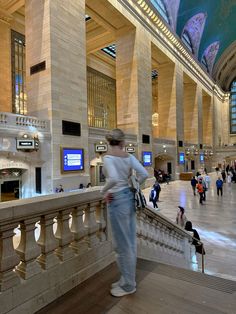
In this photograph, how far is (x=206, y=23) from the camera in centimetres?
2647

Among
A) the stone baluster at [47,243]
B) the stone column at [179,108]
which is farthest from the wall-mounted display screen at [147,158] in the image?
the stone baluster at [47,243]

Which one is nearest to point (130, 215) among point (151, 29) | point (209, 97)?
point (151, 29)

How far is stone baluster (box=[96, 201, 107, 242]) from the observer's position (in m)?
2.27

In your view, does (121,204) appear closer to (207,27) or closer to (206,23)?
(206,23)

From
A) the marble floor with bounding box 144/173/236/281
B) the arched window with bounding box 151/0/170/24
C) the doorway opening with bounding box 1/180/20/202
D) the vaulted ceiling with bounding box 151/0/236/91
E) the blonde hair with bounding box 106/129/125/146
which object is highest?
the vaulted ceiling with bounding box 151/0/236/91

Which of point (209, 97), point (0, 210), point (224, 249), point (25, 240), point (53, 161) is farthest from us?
point (209, 97)

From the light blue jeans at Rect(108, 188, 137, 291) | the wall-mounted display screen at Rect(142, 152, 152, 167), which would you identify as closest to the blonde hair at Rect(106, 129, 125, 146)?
the light blue jeans at Rect(108, 188, 137, 291)

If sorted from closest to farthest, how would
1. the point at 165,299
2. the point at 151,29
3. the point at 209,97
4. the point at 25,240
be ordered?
the point at 25,240
the point at 165,299
the point at 151,29
the point at 209,97

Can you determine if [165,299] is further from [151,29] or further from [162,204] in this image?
[151,29]

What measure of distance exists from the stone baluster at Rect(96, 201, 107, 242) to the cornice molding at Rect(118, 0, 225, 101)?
17144mm

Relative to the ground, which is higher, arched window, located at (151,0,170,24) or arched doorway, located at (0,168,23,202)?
arched window, located at (151,0,170,24)

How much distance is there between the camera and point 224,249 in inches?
234

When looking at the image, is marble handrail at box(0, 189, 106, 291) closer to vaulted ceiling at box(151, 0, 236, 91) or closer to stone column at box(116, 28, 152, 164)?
stone column at box(116, 28, 152, 164)

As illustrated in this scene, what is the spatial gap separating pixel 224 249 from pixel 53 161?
26.2ft
